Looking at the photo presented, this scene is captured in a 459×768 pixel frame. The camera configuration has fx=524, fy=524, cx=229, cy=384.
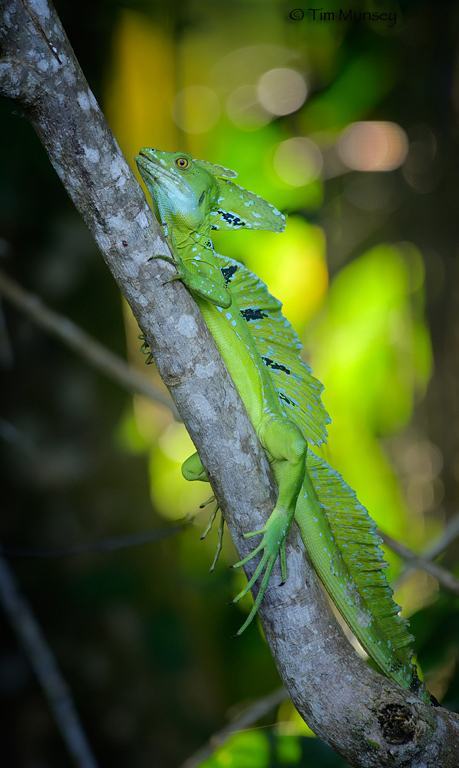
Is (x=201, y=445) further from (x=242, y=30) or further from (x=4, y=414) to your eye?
(x=242, y=30)

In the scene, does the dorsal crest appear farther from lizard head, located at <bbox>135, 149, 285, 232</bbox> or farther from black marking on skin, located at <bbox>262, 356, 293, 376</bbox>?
black marking on skin, located at <bbox>262, 356, 293, 376</bbox>

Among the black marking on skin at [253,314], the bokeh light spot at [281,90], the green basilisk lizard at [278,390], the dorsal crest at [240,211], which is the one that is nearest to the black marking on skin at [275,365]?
the green basilisk lizard at [278,390]

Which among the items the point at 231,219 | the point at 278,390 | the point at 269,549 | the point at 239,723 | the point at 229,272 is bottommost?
the point at 239,723

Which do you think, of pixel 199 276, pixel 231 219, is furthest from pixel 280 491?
pixel 231 219

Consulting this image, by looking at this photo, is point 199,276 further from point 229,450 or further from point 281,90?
point 281,90

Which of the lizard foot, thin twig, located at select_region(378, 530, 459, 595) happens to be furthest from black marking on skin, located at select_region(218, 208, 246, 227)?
thin twig, located at select_region(378, 530, 459, 595)
